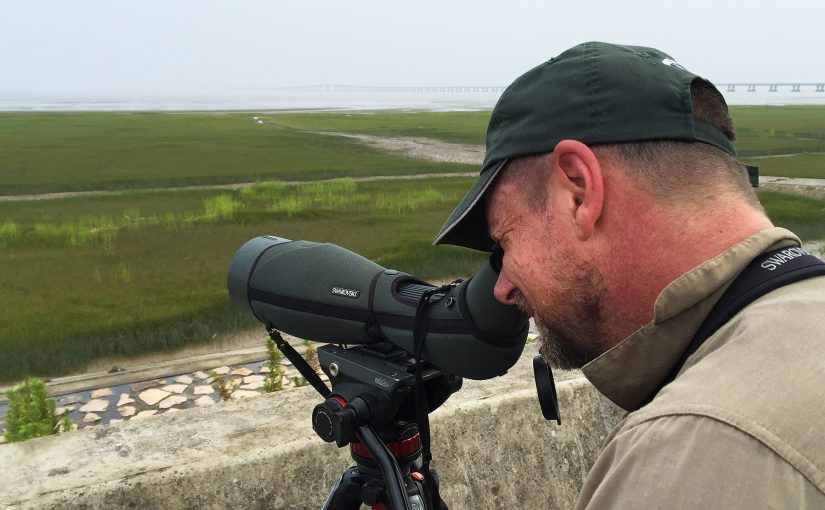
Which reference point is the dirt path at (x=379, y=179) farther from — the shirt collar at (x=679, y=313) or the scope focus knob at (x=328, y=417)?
the shirt collar at (x=679, y=313)

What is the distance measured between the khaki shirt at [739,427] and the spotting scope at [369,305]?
2.16 ft

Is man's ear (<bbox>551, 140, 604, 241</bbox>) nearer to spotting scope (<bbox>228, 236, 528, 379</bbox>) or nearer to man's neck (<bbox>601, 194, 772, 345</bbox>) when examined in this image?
man's neck (<bbox>601, 194, 772, 345</bbox>)

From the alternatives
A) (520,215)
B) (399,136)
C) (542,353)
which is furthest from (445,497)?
(399,136)

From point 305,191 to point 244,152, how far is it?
8.88 m

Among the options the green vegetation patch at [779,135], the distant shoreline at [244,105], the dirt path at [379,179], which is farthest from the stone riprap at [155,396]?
the distant shoreline at [244,105]

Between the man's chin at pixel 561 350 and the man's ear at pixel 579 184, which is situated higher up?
the man's ear at pixel 579 184

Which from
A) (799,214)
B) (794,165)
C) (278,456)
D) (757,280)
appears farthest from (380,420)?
(794,165)

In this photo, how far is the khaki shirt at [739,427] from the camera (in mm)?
664

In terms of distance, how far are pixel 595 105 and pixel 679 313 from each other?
32cm

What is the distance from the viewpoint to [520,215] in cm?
113

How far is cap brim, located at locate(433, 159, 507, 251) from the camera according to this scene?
46.7 inches

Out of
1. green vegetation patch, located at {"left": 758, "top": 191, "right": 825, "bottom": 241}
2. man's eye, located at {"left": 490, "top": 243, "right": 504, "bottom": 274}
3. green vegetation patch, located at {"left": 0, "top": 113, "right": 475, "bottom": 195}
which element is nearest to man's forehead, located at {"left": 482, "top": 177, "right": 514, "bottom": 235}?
man's eye, located at {"left": 490, "top": 243, "right": 504, "bottom": 274}

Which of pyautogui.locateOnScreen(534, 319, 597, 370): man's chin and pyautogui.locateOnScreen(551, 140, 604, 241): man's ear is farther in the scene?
pyautogui.locateOnScreen(534, 319, 597, 370): man's chin

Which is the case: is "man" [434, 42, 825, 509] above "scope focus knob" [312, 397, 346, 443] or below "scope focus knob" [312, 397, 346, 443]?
above
